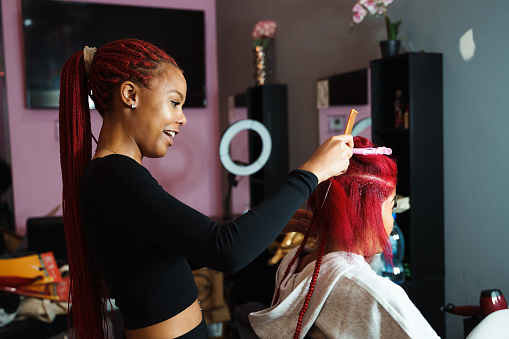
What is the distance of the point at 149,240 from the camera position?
102cm

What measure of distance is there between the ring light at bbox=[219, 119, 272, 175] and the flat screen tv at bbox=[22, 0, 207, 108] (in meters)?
1.52

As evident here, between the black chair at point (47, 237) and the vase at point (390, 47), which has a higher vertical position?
the vase at point (390, 47)

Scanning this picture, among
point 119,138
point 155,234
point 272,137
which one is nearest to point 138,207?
point 155,234

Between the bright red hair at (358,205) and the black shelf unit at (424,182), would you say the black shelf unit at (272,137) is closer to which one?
the black shelf unit at (424,182)

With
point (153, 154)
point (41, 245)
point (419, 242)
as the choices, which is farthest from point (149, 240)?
A: point (41, 245)

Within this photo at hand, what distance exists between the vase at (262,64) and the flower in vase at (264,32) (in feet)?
0.14

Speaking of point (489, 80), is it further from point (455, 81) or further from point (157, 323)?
point (157, 323)

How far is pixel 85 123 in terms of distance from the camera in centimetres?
116

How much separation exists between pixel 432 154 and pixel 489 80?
402 mm

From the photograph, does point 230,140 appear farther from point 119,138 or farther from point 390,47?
point 119,138

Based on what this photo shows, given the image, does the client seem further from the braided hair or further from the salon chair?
the braided hair

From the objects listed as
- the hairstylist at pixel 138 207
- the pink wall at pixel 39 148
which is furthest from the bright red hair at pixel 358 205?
the pink wall at pixel 39 148

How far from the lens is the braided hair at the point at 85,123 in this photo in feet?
3.48

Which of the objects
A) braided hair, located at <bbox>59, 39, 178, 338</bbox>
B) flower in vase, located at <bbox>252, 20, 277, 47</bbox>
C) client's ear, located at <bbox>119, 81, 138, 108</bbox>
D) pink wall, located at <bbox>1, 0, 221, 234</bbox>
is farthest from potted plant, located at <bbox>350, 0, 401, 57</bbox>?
pink wall, located at <bbox>1, 0, 221, 234</bbox>
